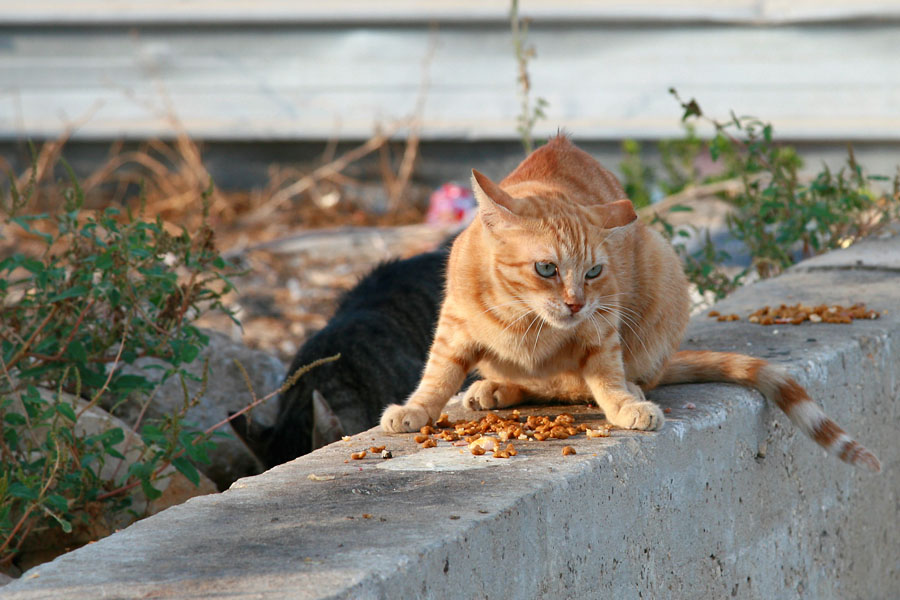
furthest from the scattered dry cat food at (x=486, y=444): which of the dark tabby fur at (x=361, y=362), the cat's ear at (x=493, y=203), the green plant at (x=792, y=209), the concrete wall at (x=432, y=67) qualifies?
the concrete wall at (x=432, y=67)

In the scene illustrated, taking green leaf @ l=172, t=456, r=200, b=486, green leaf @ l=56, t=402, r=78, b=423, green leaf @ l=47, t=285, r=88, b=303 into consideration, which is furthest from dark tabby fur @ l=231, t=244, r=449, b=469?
green leaf @ l=56, t=402, r=78, b=423

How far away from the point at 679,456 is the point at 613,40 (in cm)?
536

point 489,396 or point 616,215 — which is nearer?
point 616,215

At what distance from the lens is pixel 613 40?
7340mm

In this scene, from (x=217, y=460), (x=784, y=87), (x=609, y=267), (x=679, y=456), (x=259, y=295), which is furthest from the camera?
(x=784, y=87)

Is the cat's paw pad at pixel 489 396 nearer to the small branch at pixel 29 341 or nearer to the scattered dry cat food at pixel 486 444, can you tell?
the scattered dry cat food at pixel 486 444

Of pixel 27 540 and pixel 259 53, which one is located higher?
pixel 259 53

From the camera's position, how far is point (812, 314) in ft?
11.5

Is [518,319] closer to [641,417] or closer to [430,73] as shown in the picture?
[641,417]

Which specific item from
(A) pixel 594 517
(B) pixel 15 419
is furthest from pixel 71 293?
(A) pixel 594 517

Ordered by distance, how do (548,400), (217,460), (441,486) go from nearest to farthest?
(441,486) → (548,400) → (217,460)

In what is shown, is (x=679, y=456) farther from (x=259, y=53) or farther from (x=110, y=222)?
(x=259, y=53)

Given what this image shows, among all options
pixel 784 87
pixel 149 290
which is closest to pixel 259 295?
pixel 149 290

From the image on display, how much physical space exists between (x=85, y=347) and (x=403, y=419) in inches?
43.5
